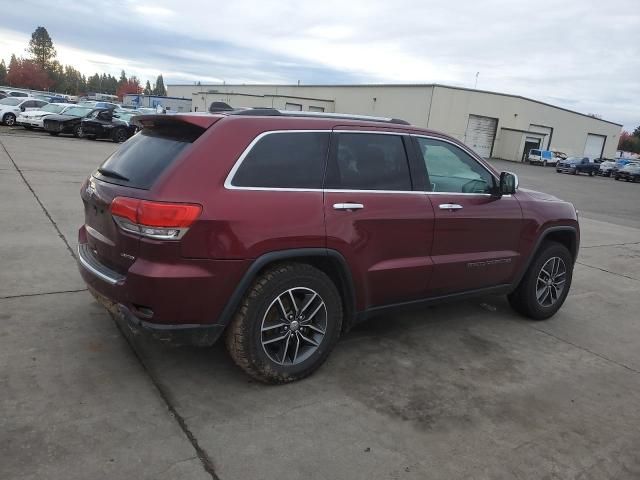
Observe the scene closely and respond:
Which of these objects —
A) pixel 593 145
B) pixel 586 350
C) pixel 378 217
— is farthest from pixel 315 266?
pixel 593 145

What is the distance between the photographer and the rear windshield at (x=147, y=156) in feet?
10.9

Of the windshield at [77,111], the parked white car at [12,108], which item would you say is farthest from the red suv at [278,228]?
the parked white car at [12,108]

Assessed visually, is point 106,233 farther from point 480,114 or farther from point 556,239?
point 480,114

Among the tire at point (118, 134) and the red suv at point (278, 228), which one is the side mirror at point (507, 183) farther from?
the tire at point (118, 134)

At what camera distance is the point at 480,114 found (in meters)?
52.7

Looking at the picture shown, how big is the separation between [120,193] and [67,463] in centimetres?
154

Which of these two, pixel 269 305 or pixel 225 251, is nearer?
pixel 225 251

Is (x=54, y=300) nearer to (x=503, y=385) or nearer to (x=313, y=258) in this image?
(x=313, y=258)

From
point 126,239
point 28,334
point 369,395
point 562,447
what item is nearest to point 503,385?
point 562,447

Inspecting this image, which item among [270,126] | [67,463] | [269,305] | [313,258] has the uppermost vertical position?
[270,126]

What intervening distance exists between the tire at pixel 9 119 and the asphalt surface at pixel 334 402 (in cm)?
2448

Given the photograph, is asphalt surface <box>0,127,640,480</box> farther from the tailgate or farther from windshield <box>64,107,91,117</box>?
windshield <box>64,107,91,117</box>

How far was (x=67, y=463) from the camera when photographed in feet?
8.71

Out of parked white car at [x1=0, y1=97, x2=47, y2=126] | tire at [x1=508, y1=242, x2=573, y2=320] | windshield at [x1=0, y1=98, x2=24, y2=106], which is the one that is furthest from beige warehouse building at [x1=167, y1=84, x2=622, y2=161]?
tire at [x1=508, y1=242, x2=573, y2=320]
